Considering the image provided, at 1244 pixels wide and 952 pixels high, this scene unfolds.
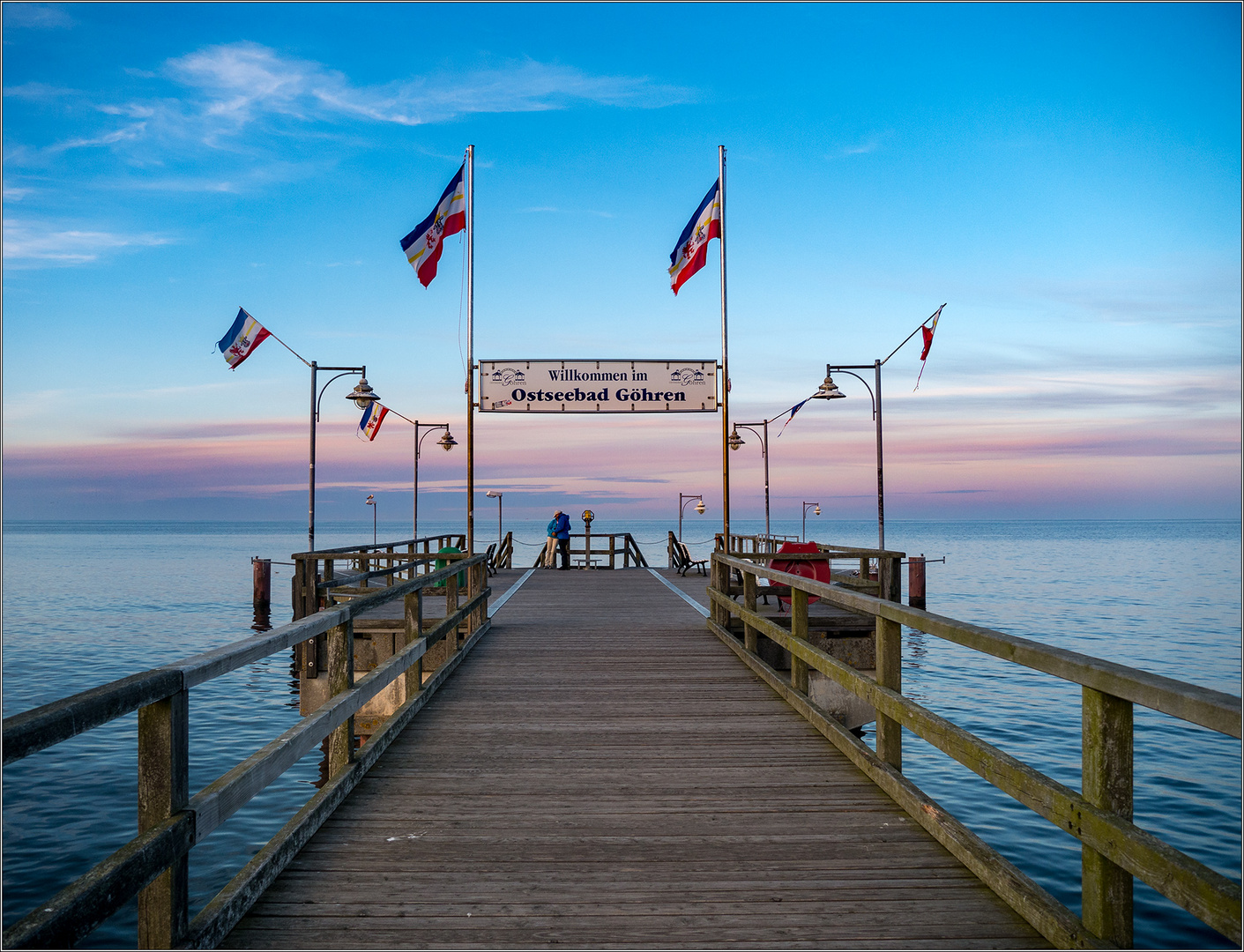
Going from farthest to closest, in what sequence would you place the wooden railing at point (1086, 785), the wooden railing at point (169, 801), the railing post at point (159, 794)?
the railing post at point (159, 794) → the wooden railing at point (1086, 785) → the wooden railing at point (169, 801)

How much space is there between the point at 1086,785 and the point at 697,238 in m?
13.7

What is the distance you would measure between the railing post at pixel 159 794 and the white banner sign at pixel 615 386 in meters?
13.7

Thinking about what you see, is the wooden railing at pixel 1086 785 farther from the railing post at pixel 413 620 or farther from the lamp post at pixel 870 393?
the lamp post at pixel 870 393

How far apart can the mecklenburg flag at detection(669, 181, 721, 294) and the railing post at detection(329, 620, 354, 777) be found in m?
11.7

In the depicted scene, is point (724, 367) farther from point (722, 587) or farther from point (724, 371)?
point (722, 587)

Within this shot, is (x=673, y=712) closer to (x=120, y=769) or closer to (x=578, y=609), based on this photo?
(x=578, y=609)

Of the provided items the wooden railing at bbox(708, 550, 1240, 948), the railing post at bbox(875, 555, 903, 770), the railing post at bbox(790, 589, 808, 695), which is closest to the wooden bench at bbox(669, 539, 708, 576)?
the railing post at bbox(790, 589, 808, 695)

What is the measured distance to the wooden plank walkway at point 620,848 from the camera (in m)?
3.45

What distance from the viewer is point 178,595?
133 feet

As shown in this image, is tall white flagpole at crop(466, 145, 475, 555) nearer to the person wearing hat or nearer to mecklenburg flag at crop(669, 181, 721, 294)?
mecklenburg flag at crop(669, 181, 721, 294)

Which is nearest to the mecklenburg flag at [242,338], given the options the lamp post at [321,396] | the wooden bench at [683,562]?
the lamp post at [321,396]

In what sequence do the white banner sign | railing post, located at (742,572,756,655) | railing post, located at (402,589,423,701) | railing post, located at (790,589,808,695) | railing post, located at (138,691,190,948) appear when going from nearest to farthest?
railing post, located at (138,691,190,948), railing post, located at (402,589,423,701), railing post, located at (790,589,808,695), railing post, located at (742,572,756,655), the white banner sign

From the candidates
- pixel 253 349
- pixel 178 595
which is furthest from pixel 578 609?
pixel 178 595

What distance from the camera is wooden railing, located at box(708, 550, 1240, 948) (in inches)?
100
